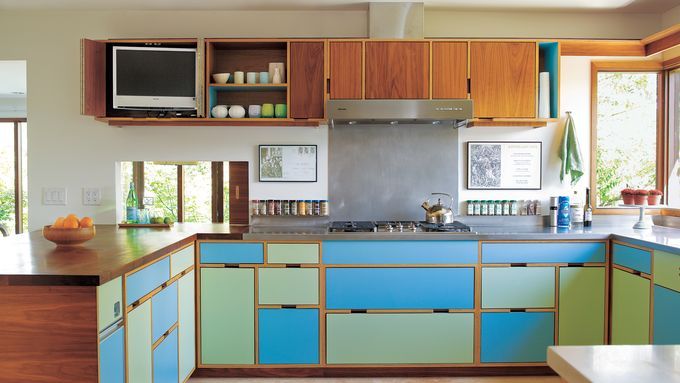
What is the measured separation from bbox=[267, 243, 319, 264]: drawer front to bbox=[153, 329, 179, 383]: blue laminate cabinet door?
0.72 metres

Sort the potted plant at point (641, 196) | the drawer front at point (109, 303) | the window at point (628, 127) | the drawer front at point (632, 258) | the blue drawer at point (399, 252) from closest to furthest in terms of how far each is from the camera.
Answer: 1. the drawer front at point (109, 303)
2. the drawer front at point (632, 258)
3. the blue drawer at point (399, 252)
4. the potted plant at point (641, 196)
5. the window at point (628, 127)

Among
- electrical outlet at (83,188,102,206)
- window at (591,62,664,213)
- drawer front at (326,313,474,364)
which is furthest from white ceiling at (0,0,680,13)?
drawer front at (326,313,474,364)

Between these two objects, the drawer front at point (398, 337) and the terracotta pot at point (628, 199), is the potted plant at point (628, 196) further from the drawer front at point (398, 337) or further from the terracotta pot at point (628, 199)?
the drawer front at point (398, 337)

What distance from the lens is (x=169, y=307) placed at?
8.59ft

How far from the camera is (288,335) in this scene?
3.13 m

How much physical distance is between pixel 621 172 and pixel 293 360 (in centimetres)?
271

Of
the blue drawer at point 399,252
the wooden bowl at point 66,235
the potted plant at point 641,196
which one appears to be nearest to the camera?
the wooden bowl at point 66,235

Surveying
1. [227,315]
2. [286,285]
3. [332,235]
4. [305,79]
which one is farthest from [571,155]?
[227,315]

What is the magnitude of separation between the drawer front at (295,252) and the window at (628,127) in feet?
7.08

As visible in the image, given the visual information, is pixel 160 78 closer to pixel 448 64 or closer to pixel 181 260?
pixel 181 260

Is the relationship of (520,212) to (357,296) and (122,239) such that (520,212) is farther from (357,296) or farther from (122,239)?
(122,239)

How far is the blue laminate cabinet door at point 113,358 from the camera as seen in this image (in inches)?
70.4

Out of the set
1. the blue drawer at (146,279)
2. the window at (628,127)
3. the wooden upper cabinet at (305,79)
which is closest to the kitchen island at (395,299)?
the blue drawer at (146,279)

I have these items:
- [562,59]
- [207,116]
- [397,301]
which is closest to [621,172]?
[562,59]
